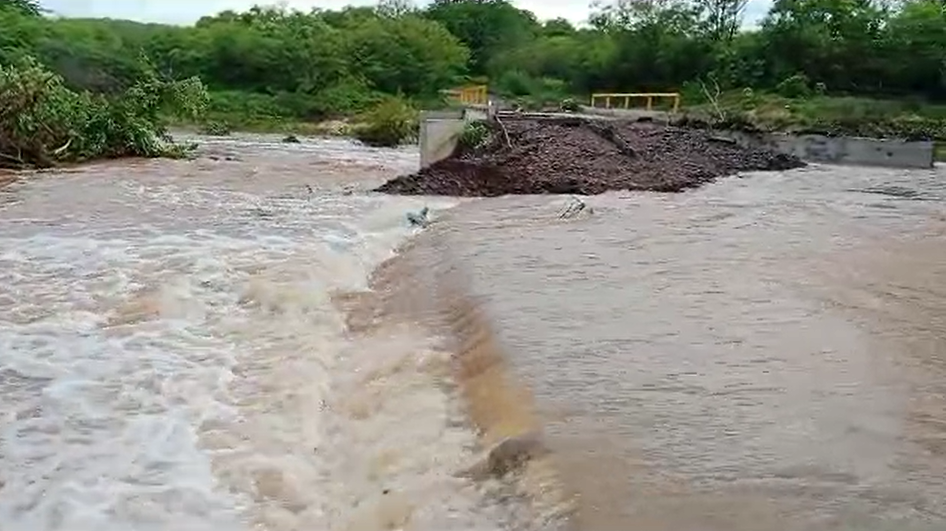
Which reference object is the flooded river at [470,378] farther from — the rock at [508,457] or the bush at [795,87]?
the bush at [795,87]

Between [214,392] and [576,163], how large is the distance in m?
13.0

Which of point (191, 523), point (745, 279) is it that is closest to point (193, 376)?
point (191, 523)

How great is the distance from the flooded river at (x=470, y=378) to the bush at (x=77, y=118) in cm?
764

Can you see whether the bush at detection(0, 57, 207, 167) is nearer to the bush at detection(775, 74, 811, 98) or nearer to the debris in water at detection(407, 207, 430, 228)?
the debris in water at detection(407, 207, 430, 228)

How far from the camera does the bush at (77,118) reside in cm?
1995

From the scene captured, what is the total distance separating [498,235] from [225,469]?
23.0 feet

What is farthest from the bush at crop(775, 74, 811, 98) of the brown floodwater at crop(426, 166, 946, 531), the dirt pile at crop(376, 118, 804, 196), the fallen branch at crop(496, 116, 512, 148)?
the brown floodwater at crop(426, 166, 946, 531)

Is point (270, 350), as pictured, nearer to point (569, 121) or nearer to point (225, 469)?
point (225, 469)

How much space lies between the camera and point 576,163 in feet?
63.1

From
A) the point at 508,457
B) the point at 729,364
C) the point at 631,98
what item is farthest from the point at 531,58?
the point at 508,457

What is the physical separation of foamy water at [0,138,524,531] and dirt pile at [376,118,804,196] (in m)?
4.83

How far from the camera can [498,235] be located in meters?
12.4

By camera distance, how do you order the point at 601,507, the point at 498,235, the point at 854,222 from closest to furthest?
1. the point at 601,507
2. the point at 498,235
3. the point at 854,222

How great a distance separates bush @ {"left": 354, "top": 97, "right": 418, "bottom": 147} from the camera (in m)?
35.1
